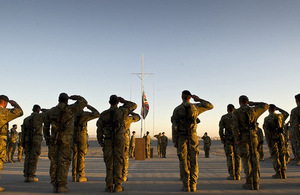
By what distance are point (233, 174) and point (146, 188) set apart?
303 cm

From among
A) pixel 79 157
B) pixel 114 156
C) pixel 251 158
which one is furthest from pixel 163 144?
pixel 114 156

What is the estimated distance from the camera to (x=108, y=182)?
217 inches

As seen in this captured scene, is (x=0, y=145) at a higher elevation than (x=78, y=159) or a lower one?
higher

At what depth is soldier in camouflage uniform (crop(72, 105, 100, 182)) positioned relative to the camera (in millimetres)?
7062

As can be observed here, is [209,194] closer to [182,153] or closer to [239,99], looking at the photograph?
[182,153]

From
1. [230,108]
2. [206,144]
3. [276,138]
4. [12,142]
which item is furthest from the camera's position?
[206,144]

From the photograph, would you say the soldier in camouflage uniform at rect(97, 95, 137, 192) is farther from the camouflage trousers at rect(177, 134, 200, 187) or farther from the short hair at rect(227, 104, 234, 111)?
the short hair at rect(227, 104, 234, 111)

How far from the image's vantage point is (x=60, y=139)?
562 centimetres

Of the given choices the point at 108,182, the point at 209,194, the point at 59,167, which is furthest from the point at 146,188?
the point at 59,167

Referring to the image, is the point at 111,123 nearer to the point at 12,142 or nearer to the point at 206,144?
the point at 12,142

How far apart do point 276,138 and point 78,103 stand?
6.45 metres

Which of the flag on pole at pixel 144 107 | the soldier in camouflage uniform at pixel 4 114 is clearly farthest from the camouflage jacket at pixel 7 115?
the flag on pole at pixel 144 107

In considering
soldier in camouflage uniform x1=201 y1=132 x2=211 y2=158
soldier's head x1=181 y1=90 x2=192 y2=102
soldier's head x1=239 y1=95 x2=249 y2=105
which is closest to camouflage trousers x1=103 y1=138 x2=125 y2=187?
soldier's head x1=181 y1=90 x2=192 y2=102

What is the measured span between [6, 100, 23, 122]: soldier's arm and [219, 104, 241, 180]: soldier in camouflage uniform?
608 centimetres
